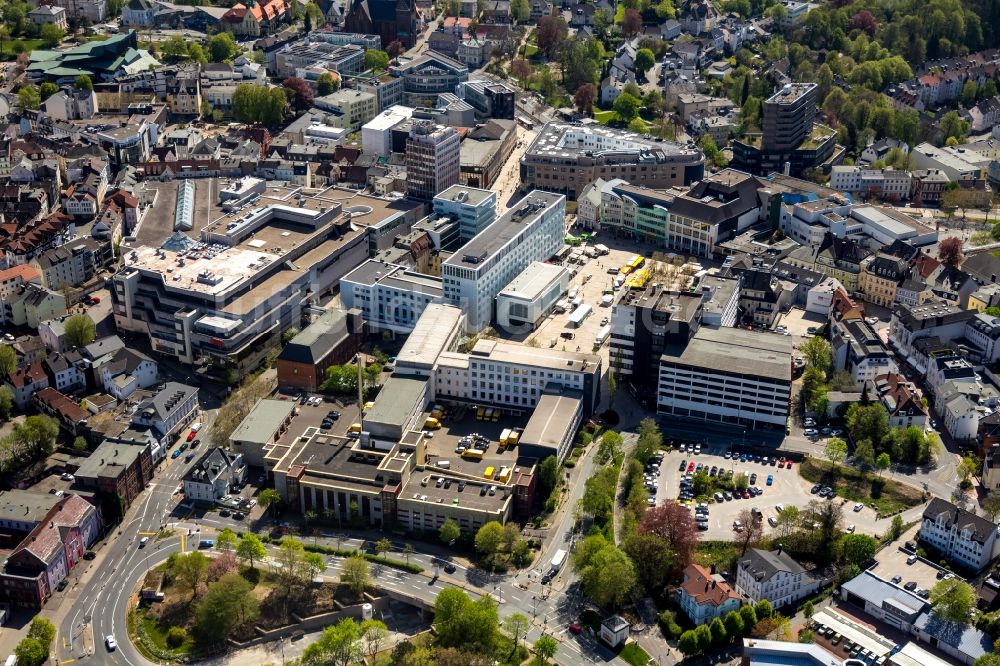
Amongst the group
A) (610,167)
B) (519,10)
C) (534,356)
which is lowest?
(534,356)

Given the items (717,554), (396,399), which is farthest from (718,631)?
(396,399)

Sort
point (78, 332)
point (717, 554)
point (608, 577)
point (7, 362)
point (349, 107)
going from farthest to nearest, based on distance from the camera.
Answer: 1. point (349, 107)
2. point (78, 332)
3. point (7, 362)
4. point (717, 554)
5. point (608, 577)

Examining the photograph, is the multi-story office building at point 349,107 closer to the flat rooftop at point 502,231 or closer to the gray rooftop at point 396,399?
the flat rooftop at point 502,231

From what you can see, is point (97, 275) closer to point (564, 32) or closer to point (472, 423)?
point (472, 423)

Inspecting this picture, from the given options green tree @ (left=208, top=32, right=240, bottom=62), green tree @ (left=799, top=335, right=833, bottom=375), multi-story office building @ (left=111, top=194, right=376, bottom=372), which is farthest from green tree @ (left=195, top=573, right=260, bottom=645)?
green tree @ (left=208, top=32, right=240, bottom=62)

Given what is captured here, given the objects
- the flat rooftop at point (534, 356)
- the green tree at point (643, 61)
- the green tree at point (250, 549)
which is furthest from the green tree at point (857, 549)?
the green tree at point (643, 61)

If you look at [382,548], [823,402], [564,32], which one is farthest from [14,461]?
[564,32]

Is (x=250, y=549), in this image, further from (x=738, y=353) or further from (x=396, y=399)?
(x=738, y=353)
